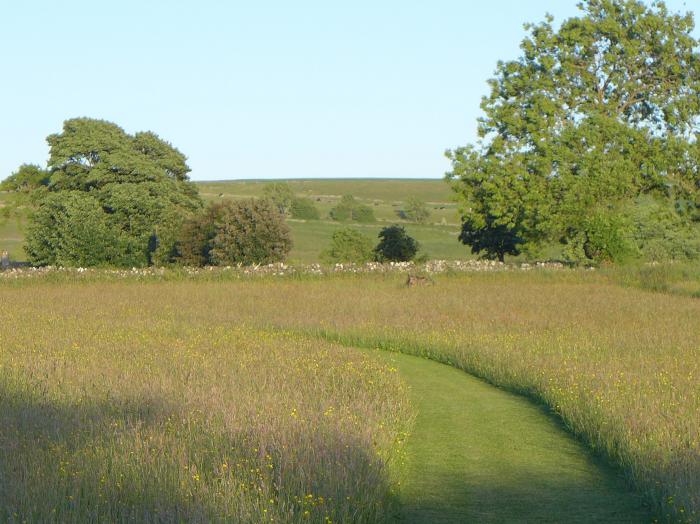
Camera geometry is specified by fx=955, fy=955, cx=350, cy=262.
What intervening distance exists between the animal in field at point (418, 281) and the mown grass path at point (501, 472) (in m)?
22.0

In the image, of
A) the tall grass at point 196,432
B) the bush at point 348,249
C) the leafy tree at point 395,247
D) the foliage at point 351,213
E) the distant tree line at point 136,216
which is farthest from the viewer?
the foliage at point 351,213

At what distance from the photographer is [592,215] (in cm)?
4953

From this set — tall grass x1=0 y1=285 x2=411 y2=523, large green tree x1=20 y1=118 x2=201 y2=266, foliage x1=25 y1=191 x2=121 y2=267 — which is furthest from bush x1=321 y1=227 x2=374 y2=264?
tall grass x1=0 y1=285 x2=411 y2=523

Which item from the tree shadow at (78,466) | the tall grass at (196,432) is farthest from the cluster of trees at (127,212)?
the tree shadow at (78,466)

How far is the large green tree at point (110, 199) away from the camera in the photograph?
5800 centimetres

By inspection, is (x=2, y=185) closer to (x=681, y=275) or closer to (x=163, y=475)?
(x=681, y=275)

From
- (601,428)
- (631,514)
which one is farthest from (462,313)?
(631,514)

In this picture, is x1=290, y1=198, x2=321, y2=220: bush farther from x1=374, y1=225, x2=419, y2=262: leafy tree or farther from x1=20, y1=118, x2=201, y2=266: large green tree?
x1=374, y1=225, x2=419, y2=262: leafy tree

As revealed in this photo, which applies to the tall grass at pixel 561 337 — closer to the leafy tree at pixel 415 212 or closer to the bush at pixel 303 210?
the bush at pixel 303 210

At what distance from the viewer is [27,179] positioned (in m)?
71.4

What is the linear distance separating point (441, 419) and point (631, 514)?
14.6ft

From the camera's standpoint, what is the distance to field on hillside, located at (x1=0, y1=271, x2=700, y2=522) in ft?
28.1

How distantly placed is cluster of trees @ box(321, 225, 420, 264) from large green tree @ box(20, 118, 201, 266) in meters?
10.3

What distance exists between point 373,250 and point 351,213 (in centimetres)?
7784
